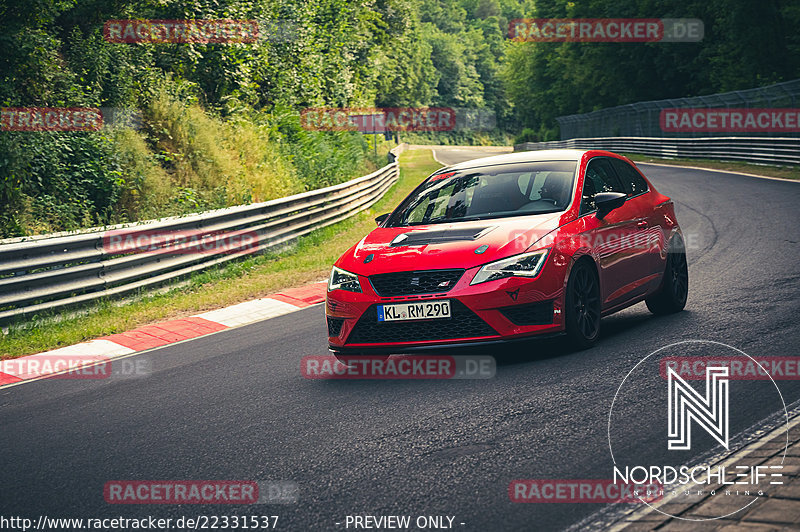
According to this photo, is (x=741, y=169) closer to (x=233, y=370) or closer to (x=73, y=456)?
(x=233, y=370)

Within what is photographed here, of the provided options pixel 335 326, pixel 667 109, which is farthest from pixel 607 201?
pixel 667 109

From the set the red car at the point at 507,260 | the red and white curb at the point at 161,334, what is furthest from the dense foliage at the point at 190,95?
the red car at the point at 507,260

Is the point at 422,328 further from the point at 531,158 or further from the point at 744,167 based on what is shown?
the point at 744,167

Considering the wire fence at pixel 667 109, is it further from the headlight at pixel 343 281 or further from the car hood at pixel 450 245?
the headlight at pixel 343 281

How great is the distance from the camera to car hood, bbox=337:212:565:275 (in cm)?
653

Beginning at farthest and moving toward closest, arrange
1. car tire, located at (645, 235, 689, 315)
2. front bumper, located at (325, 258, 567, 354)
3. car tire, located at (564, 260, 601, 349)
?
car tire, located at (645, 235, 689, 315)
car tire, located at (564, 260, 601, 349)
front bumper, located at (325, 258, 567, 354)

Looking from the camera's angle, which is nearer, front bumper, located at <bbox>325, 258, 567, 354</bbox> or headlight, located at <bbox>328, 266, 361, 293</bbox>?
front bumper, located at <bbox>325, 258, 567, 354</bbox>

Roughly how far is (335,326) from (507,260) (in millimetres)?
1470

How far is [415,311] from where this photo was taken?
6457mm

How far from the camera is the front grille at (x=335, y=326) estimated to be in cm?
688

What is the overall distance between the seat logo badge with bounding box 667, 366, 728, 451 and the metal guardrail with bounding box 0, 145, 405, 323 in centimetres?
738

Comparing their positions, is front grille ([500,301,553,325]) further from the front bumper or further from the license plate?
the license plate

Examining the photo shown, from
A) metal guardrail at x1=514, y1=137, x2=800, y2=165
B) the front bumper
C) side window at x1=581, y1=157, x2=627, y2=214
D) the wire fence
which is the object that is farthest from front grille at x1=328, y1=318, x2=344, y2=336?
the wire fence

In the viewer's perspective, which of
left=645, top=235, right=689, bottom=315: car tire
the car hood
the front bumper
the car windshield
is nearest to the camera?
the front bumper
